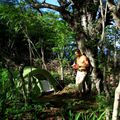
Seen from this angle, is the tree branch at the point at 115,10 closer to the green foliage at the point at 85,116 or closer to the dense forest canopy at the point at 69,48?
the dense forest canopy at the point at 69,48

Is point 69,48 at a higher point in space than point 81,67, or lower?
higher

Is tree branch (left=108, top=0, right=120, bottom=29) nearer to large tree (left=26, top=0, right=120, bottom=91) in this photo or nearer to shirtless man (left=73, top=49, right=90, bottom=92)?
large tree (left=26, top=0, right=120, bottom=91)

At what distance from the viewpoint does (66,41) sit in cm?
1566

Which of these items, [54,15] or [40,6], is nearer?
[40,6]

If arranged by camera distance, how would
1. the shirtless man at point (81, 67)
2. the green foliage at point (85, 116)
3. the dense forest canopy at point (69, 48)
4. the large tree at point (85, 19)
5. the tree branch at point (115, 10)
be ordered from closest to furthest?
the green foliage at point (85, 116) → the dense forest canopy at point (69, 48) → the tree branch at point (115, 10) → the large tree at point (85, 19) → the shirtless man at point (81, 67)

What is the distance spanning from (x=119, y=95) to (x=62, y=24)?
1115 centimetres

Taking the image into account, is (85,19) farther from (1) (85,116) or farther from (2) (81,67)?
(1) (85,116)

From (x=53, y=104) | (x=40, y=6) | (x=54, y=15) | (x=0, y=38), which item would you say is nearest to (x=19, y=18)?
(x=40, y=6)

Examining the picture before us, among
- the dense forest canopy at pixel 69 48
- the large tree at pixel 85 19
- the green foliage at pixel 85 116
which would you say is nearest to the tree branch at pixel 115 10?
the dense forest canopy at pixel 69 48

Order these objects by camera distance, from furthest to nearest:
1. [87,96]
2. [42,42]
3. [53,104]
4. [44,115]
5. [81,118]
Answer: [42,42], [87,96], [53,104], [44,115], [81,118]

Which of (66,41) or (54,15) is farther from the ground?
(54,15)

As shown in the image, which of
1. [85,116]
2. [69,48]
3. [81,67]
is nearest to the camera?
[85,116]

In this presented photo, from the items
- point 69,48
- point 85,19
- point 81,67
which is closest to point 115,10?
point 85,19

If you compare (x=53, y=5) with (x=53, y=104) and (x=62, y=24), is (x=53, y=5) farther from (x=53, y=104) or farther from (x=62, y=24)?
(x=62, y=24)
